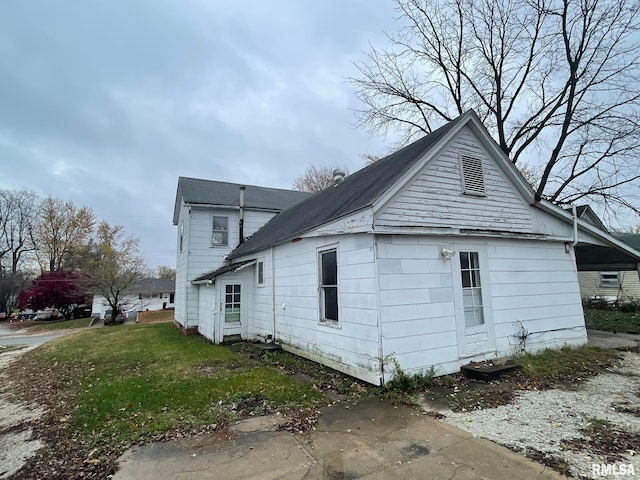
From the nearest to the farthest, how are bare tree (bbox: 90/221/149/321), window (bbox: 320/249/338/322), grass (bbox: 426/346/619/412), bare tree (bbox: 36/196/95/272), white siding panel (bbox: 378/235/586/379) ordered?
1. grass (bbox: 426/346/619/412)
2. white siding panel (bbox: 378/235/586/379)
3. window (bbox: 320/249/338/322)
4. bare tree (bbox: 90/221/149/321)
5. bare tree (bbox: 36/196/95/272)

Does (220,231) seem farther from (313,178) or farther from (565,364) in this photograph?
(313,178)

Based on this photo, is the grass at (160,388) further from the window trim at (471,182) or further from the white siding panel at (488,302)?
the window trim at (471,182)

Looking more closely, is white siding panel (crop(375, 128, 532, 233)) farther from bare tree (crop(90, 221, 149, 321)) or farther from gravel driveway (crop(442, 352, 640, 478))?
bare tree (crop(90, 221, 149, 321))

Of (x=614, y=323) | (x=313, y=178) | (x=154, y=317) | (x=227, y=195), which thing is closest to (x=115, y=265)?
(x=154, y=317)

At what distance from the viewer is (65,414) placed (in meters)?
4.62

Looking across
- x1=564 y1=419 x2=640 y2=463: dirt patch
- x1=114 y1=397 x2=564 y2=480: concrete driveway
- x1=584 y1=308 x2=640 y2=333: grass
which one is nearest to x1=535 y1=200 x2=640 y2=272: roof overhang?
x1=584 y1=308 x2=640 y2=333: grass

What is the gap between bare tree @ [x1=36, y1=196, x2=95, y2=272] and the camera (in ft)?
114

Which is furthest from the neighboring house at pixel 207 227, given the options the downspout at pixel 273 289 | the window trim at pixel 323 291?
the window trim at pixel 323 291

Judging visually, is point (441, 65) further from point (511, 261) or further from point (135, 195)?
point (135, 195)

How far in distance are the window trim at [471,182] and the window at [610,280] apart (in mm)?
19791

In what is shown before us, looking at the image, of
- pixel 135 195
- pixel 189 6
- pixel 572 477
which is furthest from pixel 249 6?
pixel 135 195

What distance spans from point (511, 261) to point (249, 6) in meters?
10.4

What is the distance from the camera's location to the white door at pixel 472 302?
20.2 ft

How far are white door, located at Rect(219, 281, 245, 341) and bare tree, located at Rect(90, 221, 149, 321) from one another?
17856mm
